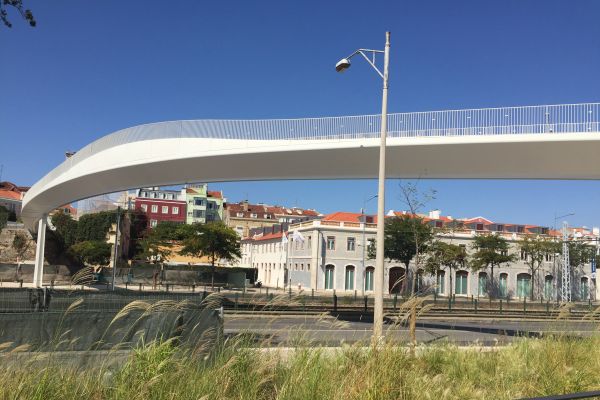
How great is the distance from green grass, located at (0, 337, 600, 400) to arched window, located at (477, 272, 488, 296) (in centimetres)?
6019

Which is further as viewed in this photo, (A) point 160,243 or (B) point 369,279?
(A) point 160,243

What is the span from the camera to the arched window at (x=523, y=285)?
66812mm

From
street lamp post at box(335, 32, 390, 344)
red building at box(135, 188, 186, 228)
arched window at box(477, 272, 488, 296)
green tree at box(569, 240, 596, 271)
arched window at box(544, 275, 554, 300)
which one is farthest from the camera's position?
red building at box(135, 188, 186, 228)

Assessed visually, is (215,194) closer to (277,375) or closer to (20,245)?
(20,245)

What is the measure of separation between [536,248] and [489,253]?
233 inches

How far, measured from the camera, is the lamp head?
16859mm

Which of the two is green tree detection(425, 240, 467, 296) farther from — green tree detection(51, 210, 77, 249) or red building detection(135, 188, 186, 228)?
red building detection(135, 188, 186, 228)

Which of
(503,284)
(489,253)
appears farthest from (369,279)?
(503,284)

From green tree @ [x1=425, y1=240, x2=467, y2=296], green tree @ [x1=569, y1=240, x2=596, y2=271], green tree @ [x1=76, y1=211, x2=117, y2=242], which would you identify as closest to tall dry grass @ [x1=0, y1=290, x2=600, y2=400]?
green tree @ [x1=425, y1=240, x2=467, y2=296]

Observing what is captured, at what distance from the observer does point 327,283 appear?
63.7 metres

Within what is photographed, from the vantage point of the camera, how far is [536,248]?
204 feet

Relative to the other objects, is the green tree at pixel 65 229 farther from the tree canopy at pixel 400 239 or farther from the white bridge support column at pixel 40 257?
the tree canopy at pixel 400 239

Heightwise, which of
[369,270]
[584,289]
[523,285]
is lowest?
[584,289]

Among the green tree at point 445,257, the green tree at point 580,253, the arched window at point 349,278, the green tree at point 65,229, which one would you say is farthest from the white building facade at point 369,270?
the green tree at point 65,229
